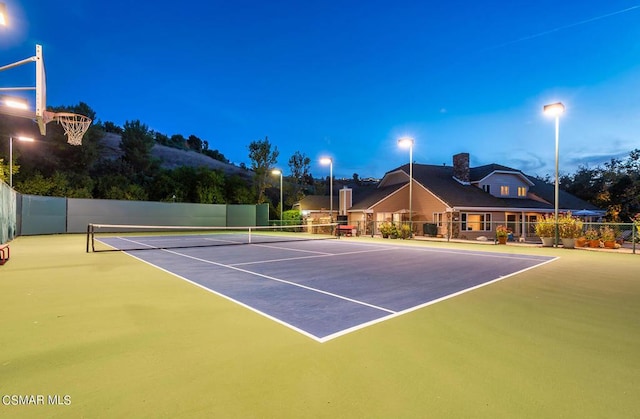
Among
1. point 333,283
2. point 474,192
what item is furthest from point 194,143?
point 333,283

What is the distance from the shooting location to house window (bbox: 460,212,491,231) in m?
25.7

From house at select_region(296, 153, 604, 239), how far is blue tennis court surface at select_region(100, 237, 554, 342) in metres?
14.8

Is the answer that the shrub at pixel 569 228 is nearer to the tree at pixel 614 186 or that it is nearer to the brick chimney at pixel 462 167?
the brick chimney at pixel 462 167

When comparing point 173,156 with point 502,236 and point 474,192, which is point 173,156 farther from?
point 502,236

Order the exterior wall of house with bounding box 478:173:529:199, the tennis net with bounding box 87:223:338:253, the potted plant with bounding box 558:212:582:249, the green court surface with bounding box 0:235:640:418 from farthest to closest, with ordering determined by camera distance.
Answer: the exterior wall of house with bounding box 478:173:529:199, the tennis net with bounding box 87:223:338:253, the potted plant with bounding box 558:212:582:249, the green court surface with bounding box 0:235:640:418

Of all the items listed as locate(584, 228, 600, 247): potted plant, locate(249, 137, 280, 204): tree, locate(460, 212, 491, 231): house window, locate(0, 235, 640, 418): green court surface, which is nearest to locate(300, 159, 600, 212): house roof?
locate(460, 212, 491, 231): house window

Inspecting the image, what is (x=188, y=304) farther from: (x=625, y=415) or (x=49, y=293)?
(x=625, y=415)

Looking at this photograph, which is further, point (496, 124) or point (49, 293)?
→ point (496, 124)

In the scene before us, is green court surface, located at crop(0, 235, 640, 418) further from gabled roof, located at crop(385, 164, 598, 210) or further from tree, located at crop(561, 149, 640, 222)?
tree, located at crop(561, 149, 640, 222)

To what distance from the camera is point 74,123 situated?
451 inches

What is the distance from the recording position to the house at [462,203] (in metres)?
25.6

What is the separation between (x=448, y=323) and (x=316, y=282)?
3434 millimetres

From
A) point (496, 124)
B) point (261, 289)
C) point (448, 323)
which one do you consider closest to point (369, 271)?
point (261, 289)

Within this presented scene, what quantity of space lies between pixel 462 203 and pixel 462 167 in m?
6.90
